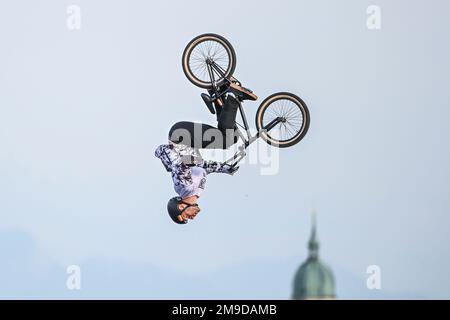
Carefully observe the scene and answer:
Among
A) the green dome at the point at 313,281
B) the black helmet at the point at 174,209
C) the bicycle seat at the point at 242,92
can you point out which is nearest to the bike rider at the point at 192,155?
the black helmet at the point at 174,209

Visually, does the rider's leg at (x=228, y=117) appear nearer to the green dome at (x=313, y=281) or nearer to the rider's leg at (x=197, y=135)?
the rider's leg at (x=197, y=135)

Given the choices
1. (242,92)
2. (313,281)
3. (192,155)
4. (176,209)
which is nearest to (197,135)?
(192,155)

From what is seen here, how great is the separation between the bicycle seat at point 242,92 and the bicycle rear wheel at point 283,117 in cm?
94

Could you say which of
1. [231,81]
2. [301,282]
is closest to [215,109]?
[231,81]

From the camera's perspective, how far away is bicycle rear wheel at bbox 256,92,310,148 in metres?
41.8

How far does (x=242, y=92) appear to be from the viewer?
41.1 m

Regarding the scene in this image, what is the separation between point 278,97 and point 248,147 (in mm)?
1691

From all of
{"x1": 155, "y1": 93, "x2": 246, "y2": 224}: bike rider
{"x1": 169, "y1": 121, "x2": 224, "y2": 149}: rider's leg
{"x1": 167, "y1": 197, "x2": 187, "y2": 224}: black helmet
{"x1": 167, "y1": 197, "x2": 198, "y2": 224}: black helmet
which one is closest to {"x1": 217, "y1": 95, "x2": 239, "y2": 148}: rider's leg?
{"x1": 155, "y1": 93, "x2": 246, "y2": 224}: bike rider

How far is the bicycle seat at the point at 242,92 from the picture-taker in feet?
135
